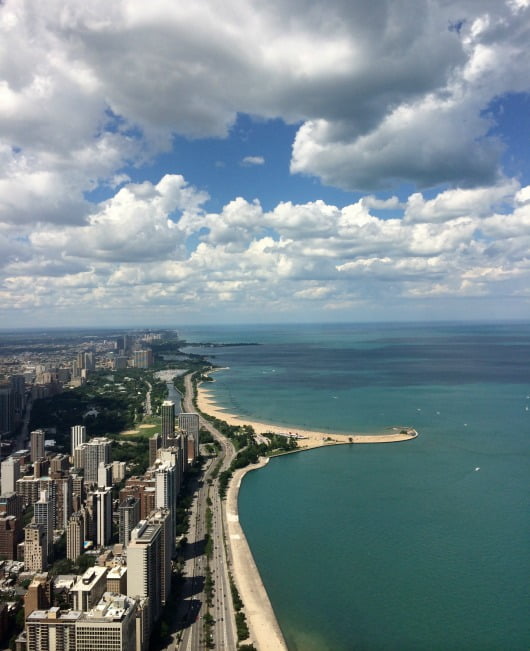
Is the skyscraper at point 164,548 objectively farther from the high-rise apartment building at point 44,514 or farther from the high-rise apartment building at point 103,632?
the high-rise apartment building at point 44,514

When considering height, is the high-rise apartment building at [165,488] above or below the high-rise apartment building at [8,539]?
above

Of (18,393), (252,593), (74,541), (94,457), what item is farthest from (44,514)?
(18,393)

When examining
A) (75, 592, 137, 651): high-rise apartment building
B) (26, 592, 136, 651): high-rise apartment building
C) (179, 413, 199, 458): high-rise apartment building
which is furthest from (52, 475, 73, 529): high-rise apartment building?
(179, 413, 199, 458): high-rise apartment building

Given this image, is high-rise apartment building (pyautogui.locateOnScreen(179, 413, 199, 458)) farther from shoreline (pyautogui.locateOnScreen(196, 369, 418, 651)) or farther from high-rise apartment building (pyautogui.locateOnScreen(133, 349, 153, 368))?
high-rise apartment building (pyautogui.locateOnScreen(133, 349, 153, 368))

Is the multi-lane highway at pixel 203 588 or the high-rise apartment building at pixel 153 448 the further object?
the high-rise apartment building at pixel 153 448

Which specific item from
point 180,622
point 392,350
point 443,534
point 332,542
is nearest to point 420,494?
point 443,534

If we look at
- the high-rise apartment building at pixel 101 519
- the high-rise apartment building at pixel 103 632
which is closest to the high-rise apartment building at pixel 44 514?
the high-rise apartment building at pixel 101 519

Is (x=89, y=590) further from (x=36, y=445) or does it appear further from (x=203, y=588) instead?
(x=36, y=445)
